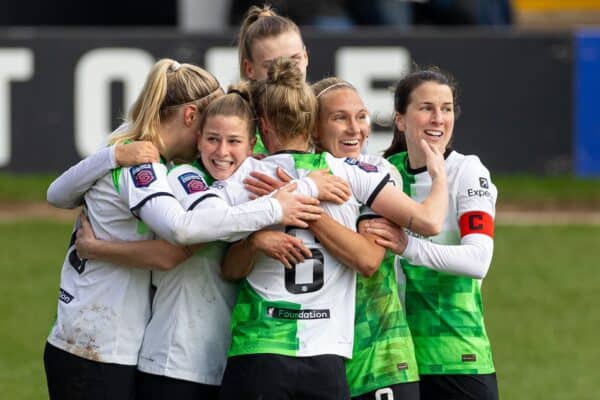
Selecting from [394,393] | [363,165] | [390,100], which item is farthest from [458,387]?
[390,100]

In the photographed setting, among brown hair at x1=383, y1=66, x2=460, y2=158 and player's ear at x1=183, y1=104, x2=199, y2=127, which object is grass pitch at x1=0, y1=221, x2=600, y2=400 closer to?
brown hair at x1=383, y1=66, x2=460, y2=158

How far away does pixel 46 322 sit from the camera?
10.3m

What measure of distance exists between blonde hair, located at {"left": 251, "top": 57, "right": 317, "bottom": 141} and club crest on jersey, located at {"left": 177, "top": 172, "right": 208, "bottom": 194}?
0.30 metres

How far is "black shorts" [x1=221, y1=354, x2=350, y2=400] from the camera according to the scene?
15.2 feet

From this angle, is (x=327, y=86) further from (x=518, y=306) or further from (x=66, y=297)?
(x=518, y=306)

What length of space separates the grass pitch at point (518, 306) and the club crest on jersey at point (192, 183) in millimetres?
4169

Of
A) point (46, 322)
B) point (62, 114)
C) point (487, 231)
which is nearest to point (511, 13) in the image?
point (62, 114)

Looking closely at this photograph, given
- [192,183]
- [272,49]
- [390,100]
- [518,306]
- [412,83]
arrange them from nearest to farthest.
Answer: [192,183] < [412,83] < [272,49] < [518,306] < [390,100]

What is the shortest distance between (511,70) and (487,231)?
8.80 metres

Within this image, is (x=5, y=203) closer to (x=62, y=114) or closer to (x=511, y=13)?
(x=62, y=114)

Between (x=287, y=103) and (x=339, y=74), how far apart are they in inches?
342

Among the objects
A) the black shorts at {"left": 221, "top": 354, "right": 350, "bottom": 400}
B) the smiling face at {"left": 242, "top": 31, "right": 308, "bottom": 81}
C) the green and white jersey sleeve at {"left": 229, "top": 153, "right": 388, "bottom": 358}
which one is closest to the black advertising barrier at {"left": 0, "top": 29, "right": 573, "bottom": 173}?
the smiling face at {"left": 242, "top": 31, "right": 308, "bottom": 81}

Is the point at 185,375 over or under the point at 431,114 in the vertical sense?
under

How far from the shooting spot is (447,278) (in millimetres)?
5082
